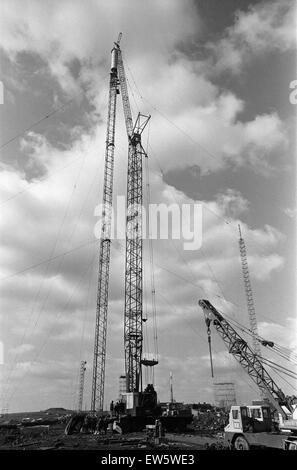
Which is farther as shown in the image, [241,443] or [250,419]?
[250,419]

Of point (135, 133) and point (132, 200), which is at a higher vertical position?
point (135, 133)

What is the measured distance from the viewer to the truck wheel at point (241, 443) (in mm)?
21272

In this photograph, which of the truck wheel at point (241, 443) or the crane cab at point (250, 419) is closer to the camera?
the truck wheel at point (241, 443)

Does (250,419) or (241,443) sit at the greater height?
(250,419)

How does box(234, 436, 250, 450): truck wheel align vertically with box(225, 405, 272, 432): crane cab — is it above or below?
below

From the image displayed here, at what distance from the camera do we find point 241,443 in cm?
2186

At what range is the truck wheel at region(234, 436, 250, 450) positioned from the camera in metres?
21.3

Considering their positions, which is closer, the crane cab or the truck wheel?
the truck wheel

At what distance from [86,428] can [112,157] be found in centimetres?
4905

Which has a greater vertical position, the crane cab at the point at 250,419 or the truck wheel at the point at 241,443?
the crane cab at the point at 250,419
